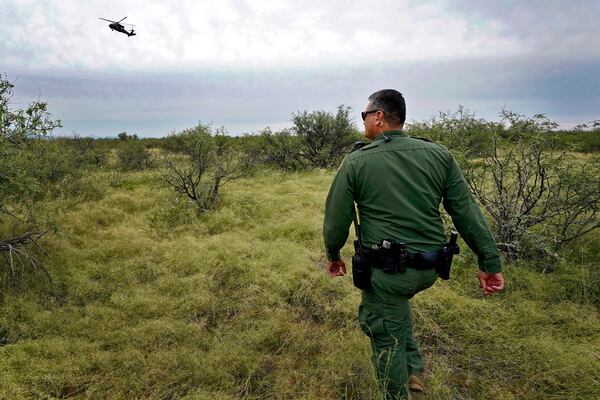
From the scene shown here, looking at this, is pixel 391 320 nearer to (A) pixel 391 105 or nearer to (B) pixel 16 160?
(A) pixel 391 105

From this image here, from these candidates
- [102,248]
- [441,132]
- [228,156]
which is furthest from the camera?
[228,156]

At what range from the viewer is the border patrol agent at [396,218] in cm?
220

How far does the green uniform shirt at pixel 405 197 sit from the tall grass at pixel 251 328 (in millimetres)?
1103

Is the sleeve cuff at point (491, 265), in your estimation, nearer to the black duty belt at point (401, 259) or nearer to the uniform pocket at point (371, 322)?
the black duty belt at point (401, 259)

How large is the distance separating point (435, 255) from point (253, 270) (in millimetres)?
3010

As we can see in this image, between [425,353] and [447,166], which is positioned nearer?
[447,166]

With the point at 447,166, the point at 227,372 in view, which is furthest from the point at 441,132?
the point at 227,372

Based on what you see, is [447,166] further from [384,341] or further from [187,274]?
[187,274]

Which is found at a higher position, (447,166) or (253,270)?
(447,166)

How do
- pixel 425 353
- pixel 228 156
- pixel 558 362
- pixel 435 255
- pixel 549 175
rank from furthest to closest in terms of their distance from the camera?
pixel 228 156 < pixel 549 175 < pixel 425 353 < pixel 558 362 < pixel 435 255

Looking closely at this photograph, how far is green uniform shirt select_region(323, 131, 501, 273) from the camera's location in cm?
220

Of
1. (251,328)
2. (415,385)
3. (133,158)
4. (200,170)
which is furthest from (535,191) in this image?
(133,158)

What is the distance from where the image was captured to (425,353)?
3.24 metres

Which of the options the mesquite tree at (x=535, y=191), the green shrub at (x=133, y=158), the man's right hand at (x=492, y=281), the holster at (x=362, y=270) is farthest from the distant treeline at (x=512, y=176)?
the green shrub at (x=133, y=158)
